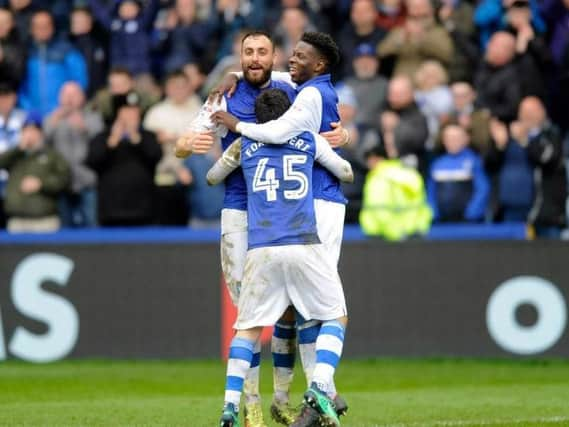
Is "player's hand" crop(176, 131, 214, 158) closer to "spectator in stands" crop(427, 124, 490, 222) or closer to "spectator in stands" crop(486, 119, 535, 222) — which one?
"spectator in stands" crop(427, 124, 490, 222)

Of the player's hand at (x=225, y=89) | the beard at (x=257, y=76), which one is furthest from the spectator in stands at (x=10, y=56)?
the beard at (x=257, y=76)

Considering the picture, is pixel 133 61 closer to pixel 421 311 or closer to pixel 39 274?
pixel 39 274

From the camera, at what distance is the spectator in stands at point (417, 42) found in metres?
18.5

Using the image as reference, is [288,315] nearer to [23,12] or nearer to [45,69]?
[45,69]

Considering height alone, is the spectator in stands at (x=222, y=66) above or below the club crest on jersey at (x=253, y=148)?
above

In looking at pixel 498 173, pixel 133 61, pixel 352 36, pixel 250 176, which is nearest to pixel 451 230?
pixel 498 173

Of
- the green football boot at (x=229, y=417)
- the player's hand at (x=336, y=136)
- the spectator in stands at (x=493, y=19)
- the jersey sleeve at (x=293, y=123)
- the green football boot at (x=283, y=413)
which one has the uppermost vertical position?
the spectator in stands at (x=493, y=19)

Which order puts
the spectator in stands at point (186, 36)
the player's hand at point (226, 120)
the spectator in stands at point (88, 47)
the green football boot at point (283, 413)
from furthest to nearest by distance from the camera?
the spectator in stands at point (88, 47)
the spectator in stands at point (186, 36)
the green football boot at point (283, 413)
the player's hand at point (226, 120)

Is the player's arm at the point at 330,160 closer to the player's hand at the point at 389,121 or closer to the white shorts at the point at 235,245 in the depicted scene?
the white shorts at the point at 235,245

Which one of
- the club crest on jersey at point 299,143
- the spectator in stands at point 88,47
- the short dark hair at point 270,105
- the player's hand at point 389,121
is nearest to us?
the club crest on jersey at point 299,143

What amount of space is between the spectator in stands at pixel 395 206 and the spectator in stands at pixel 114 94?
141 inches

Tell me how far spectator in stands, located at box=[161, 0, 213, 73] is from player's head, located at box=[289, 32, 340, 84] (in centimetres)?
942

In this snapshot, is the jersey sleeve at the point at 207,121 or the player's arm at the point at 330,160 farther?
the jersey sleeve at the point at 207,121

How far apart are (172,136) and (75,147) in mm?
1152
